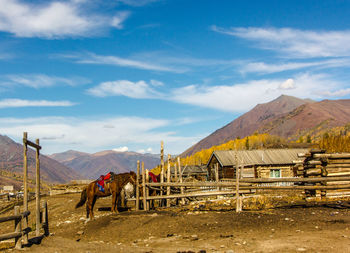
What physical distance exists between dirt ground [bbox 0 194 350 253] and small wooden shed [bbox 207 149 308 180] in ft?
92.7

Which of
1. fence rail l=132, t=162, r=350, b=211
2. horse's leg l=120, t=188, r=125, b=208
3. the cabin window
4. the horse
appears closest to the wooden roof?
the cabin window

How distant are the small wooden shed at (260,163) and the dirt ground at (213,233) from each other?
92.7 feet

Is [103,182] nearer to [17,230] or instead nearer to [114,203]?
[114,203]

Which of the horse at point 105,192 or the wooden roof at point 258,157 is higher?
the wooden roof at point 258,157

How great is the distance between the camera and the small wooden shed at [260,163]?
42031 millimetres

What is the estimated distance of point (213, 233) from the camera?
34.7 feet

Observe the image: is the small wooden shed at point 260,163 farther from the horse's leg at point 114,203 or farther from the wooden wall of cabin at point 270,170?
the horse's leg at point 114,203

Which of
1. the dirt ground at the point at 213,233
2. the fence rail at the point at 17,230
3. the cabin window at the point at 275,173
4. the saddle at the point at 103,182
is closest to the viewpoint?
the dirt ground at the point at 213,233

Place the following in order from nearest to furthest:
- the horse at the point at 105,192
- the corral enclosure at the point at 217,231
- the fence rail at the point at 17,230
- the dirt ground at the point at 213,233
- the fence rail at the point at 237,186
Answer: the dirt ground at the point at 213,233, the corral enclosure at the point at 217,231, the fence rail at the point at 17,230, the fence rail at the point at 237,186, the horse at the point at 105,192

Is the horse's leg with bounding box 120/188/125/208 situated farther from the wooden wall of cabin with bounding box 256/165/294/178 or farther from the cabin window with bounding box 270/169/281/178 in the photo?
the cabin window with bounding box 270/169/281/178

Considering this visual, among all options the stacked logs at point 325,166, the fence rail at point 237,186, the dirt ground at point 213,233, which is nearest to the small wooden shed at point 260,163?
the stacked logs at point 325,166

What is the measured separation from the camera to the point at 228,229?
10.8 metres

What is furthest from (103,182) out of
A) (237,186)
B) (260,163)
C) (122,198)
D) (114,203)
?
(260,163)

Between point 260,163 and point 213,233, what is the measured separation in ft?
108
